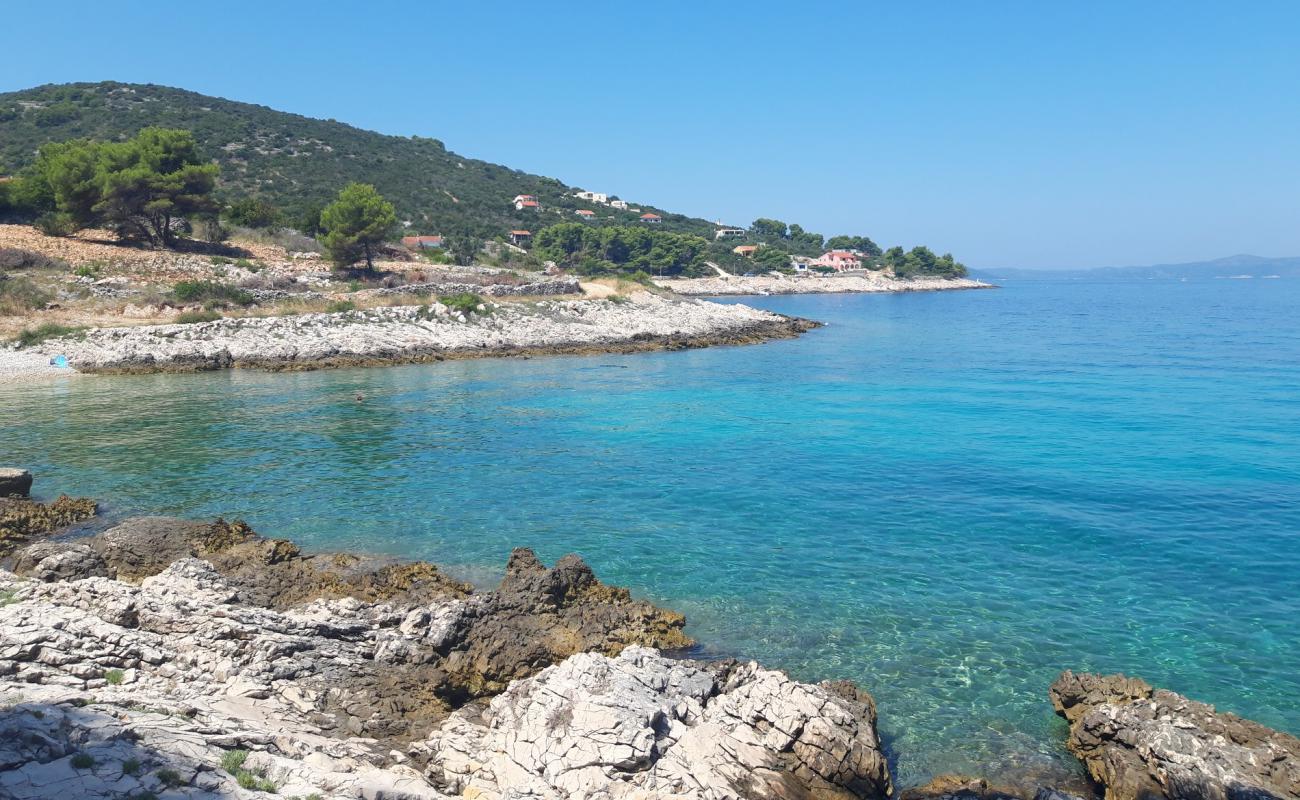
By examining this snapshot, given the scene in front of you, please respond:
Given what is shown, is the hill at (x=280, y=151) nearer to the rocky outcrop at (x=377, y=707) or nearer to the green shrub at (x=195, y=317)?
the green shrub at (x=195, y=317)

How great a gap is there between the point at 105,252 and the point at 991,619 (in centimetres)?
5773

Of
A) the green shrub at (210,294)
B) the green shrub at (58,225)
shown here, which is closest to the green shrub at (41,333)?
the green shrub at (210,294)

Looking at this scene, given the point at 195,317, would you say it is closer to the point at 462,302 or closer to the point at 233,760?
the point at 462,302

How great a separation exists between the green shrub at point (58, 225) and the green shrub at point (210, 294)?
1287cm

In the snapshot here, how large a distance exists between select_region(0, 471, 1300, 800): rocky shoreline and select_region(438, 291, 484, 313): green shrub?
38393mm

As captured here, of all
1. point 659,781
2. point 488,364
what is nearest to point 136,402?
point 488,364

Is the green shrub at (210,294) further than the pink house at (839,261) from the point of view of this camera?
No

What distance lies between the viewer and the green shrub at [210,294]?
45844mm

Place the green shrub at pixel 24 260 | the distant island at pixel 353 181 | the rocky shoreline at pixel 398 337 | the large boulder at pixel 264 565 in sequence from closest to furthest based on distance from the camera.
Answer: the large boulder at pixel 264 565 < the rocky shoreline at pixel 398 337 < the green shrub at pixel 24 260 < the distant island at pixel 353 181

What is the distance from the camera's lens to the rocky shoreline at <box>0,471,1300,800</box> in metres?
7.43

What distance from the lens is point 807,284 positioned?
139750 mm

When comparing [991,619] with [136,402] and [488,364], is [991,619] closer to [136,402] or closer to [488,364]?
[136,402]

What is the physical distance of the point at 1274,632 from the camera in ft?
39.9

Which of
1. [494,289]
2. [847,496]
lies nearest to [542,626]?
[847,496]
